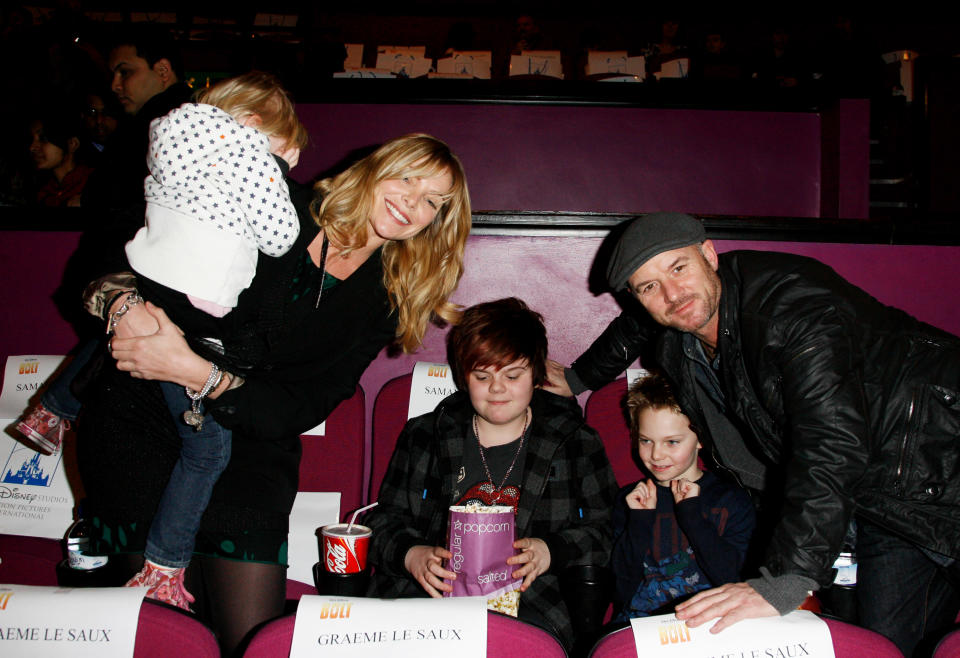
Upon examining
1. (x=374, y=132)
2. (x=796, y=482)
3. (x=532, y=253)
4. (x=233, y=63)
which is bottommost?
(x=796, y=482)

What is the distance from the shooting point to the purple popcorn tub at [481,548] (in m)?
1.39

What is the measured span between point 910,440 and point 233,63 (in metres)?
5.42

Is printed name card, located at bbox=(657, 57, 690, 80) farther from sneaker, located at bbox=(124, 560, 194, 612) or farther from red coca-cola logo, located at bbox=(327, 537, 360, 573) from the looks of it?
sneaker, located at bbox=(124, 560, 194, 612)

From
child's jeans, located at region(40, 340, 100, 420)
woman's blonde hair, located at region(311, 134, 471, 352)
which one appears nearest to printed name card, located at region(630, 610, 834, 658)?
woman's blonde hair, located at region(311, 134, 471, 352)

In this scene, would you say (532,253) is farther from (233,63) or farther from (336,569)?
(233,63)

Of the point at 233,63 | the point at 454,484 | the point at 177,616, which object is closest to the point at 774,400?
the point at 454,484

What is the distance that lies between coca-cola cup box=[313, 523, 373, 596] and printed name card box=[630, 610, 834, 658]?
0.76 metres

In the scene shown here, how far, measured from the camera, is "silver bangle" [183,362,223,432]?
1354 mm

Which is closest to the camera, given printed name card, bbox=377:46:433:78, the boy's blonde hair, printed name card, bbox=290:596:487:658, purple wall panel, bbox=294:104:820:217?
printed name card, bbox=290:596:487:658

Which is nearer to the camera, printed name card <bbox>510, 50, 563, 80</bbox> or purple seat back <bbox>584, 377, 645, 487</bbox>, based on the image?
purple seat back <bbox>584, 377, 645, 487</bbox>

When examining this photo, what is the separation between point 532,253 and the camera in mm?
2324

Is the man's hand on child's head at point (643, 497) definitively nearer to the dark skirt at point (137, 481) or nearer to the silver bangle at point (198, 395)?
the dark skirt at point (137, 481)

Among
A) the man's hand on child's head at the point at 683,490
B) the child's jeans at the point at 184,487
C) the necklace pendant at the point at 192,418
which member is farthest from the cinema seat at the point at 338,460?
the man's hand on child's head at the point at 683,490

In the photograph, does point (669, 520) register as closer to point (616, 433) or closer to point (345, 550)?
point (616, 433)
